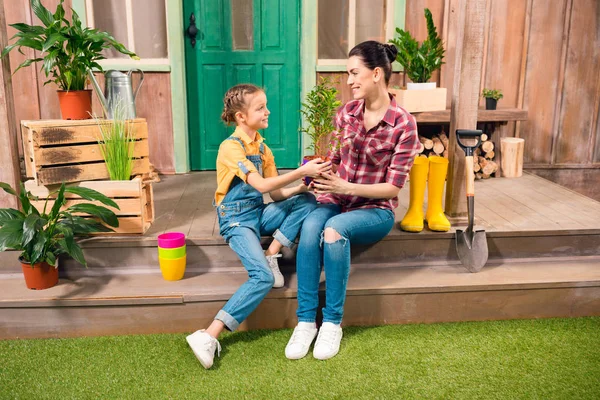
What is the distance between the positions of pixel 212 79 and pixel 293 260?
6.00 ft

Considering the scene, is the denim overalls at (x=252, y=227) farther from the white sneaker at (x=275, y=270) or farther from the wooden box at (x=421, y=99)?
the wooden box at (x=421, y=99)

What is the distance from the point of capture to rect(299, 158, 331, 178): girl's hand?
243 cm

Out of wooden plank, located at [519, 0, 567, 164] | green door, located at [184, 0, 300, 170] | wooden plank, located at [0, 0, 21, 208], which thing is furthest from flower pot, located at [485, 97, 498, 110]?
wooden plank, located at [0, 0, 21, 208]

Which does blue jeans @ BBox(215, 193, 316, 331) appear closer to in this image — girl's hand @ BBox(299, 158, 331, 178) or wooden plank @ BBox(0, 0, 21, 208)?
girl's hand @ BBox(299, 158, 331, 178)

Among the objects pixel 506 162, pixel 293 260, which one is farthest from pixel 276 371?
pixel 506 162

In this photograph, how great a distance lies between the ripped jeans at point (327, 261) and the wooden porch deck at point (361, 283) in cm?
17

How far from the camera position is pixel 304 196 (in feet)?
8.97

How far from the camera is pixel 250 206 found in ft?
8.80

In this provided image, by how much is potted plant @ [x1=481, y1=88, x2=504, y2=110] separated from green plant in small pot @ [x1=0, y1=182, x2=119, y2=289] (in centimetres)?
279

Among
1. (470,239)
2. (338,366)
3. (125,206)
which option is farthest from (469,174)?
(125,206)

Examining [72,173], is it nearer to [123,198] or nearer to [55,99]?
[123,198]

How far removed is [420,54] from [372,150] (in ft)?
4.93

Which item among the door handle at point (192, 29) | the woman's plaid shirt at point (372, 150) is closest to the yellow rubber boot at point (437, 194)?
the woman's plaid shirt at point (372, 150)

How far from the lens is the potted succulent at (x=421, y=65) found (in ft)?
12.5
